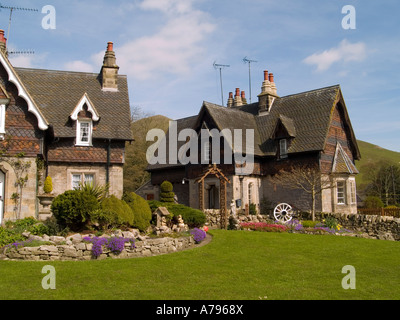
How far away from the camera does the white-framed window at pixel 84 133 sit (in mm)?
22656

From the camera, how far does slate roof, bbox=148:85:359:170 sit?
27.8m

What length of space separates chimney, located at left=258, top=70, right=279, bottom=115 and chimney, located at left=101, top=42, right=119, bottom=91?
12.9 metres

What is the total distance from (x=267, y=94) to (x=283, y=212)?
1052 cm

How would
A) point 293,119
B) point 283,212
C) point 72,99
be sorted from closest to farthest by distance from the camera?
point 72,99
point 283,212
point 293,119

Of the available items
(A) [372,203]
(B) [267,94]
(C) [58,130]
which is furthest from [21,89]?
(A) [372,203]

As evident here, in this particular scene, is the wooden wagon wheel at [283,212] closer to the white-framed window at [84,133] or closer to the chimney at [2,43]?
the white-framed window at [84,133]

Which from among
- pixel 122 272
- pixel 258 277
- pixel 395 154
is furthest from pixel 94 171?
pixel 395 154

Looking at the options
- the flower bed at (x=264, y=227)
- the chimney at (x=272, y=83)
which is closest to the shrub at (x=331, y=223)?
the flower bed at (x=264, y=227)

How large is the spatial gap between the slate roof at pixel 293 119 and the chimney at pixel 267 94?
1.39ft

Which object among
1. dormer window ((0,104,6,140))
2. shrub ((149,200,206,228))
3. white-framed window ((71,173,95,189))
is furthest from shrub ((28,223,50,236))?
white-framed window ((71,173,95,189))

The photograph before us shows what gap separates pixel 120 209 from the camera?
54.3 feet

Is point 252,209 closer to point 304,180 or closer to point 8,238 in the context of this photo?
point 304,180
